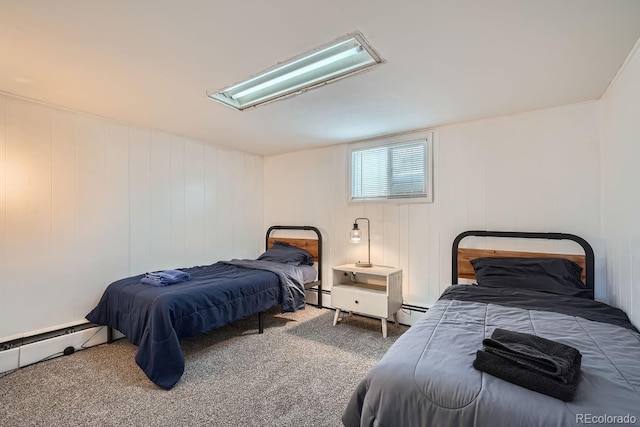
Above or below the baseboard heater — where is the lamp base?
above

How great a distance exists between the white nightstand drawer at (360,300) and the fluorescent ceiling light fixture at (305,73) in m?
2.10

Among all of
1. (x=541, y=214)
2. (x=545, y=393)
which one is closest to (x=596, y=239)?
(x=541, y=214)

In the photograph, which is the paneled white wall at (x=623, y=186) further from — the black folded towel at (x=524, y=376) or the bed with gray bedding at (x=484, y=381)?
the black folded towel at (x=524, y=376)

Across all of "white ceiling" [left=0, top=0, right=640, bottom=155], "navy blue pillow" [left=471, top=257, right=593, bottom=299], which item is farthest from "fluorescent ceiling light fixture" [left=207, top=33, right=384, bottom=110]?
"navy blue pillow" [left=471, top=257, right=593, bottom=299]

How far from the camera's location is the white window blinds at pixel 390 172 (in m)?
3.39

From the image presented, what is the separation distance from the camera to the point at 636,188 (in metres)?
1.73

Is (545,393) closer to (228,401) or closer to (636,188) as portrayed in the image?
(636,188)

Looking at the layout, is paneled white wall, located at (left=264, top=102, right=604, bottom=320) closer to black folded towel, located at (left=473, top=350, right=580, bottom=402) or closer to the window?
the window

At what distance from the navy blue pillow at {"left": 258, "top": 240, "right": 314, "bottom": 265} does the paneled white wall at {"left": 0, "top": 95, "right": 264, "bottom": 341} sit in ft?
2.49

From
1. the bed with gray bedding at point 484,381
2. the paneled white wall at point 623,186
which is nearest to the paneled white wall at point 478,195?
the paneled white wall at point 623,186

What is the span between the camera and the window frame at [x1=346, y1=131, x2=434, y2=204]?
10.8 feet

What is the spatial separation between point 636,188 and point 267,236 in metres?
4.00

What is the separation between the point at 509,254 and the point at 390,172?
1.50 metres

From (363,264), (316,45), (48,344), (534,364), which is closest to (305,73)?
(316,45)
